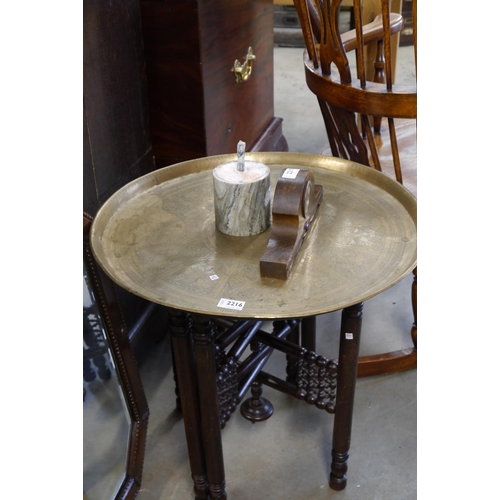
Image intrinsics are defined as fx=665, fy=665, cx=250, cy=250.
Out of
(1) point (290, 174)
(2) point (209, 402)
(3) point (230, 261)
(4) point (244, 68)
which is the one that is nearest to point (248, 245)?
(3) point (230, 261)

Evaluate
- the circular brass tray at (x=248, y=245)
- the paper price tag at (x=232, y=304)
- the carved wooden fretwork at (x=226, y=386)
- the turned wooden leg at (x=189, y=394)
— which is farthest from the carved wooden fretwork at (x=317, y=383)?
the paper price tag at (x=232, y=304)

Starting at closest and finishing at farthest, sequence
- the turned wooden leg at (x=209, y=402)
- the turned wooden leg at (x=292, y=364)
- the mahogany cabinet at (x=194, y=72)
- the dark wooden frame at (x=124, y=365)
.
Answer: the turned wooden leg at (x=209, y=402)
the dark wooden frame at (x=124, y=365)
the mahogany cabinet at (x=194, y=72)
the turned wooden leg at (x=292, y=364)

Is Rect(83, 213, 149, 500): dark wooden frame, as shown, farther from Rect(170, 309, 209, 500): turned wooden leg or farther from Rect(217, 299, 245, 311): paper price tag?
Rect(217, 299, 245, 311): paper price tag

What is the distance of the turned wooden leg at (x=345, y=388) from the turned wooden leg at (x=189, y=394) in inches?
14.5

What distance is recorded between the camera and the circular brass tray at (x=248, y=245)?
1.38 m

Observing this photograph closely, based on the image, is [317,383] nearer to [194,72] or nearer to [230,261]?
[230,261]

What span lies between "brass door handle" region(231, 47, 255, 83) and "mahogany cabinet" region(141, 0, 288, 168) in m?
0.02

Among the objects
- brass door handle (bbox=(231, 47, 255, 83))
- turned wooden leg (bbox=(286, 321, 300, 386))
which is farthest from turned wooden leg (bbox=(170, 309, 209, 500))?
brass door handle (bbox=(231, 47, 255, 83))

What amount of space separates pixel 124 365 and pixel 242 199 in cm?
63

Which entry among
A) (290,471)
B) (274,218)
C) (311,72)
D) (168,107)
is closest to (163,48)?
(168,107)

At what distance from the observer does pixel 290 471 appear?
6.55 feet

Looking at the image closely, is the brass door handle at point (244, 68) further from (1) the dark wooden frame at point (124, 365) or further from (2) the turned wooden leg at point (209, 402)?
(2) the turned wooden leg at point (209, 402)

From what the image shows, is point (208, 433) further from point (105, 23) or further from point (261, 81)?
point (261, 81)

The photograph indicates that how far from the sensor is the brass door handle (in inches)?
98.2
